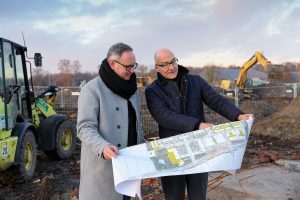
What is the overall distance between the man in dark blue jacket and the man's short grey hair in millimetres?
491

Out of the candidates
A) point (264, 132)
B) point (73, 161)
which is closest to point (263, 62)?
point (264, 132)

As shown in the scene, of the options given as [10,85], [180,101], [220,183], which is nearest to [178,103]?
[180,101]

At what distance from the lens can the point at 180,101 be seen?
10.7 feet

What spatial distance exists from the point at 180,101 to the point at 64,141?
20.9ft

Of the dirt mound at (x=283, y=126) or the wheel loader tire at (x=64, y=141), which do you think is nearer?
the wheel loader tire at (x=64, y=141)

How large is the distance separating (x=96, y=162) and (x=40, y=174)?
4995 millimetres

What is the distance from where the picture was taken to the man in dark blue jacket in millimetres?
3191

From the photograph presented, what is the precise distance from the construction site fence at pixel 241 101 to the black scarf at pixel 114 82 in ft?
30.8

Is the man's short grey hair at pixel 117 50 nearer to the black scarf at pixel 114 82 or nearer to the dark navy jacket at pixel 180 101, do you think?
the black scarf at pixel 114 82

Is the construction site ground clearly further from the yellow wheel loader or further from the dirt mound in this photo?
the dirt mound

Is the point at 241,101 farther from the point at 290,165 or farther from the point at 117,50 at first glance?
the point at 117,50

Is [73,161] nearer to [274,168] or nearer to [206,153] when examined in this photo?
[274,168]

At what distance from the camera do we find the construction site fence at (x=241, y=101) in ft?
43.6

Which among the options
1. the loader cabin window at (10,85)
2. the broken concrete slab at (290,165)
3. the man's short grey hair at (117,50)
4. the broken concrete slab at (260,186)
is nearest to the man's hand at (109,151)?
the man's short grey hair at (117,50)
